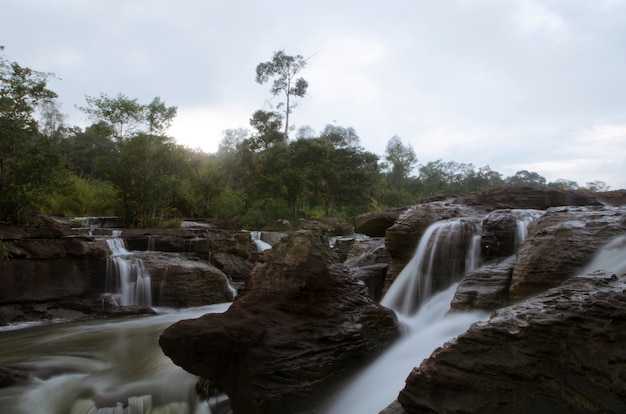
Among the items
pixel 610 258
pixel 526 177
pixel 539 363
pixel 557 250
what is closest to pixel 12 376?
pixel 539 363

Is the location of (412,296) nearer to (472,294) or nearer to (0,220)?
(472,294)

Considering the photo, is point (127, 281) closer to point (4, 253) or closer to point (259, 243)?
point (4, 253)

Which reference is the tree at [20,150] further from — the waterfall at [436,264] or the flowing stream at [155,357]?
the waterfall at [436,264]

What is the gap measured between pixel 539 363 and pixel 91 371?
18.2ft

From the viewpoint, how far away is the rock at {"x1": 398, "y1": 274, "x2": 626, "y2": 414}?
2.46 metres

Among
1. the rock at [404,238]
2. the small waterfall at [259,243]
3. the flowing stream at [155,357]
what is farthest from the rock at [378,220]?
the small waterfall at [259,243]

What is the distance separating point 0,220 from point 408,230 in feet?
32.7

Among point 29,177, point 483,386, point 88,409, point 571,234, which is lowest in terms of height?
point 88,409

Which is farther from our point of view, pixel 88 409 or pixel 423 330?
pixel 423 330

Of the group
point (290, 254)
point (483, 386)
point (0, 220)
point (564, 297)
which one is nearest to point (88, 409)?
point (290, 254)

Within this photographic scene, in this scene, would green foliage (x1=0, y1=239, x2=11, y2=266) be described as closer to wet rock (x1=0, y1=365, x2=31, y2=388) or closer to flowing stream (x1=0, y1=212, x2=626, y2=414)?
flowing stream (x1=0, y1=212, x2=626, y2=414)

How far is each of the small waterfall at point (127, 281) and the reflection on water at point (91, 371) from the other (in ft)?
6.60

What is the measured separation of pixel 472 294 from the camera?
5.46 m

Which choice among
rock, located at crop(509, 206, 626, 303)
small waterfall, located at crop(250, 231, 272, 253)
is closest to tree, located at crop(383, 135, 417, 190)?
small waterfall, located at crop(250, 231, 272, 253)
